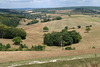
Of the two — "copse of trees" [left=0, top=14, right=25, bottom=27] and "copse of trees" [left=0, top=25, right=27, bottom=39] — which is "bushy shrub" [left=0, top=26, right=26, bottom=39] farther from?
"copse of trees" [left=0, top=14, right=25, bottom=27]

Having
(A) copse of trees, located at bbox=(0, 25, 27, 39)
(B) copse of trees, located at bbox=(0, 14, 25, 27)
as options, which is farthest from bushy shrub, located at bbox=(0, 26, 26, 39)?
(B) copse of trees, located at bbox=(0, 14, 25, 27)

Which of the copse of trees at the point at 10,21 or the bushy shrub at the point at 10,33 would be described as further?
the copse of trees at the point at 10,21

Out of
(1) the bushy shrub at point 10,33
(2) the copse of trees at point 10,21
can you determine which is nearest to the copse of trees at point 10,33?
(1) the bushy shrub at point 10,33

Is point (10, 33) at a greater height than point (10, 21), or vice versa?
point (10, 21)

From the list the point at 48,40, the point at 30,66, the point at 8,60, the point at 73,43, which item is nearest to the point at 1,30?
the point at 48,40


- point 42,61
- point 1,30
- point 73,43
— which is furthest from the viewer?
point 1,30

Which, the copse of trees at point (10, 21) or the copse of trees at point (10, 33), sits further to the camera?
the copse of trees at point (10, 21)

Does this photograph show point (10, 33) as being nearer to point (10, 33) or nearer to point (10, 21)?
point (10, 33)

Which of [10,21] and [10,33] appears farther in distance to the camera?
[10,21]

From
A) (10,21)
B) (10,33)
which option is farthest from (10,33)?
(10,21)

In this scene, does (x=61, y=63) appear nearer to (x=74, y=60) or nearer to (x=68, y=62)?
(x=68, y=62)

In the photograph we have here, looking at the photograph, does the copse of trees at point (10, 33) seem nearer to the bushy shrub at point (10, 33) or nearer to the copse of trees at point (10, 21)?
the bushy shrub at point (10, 33)
